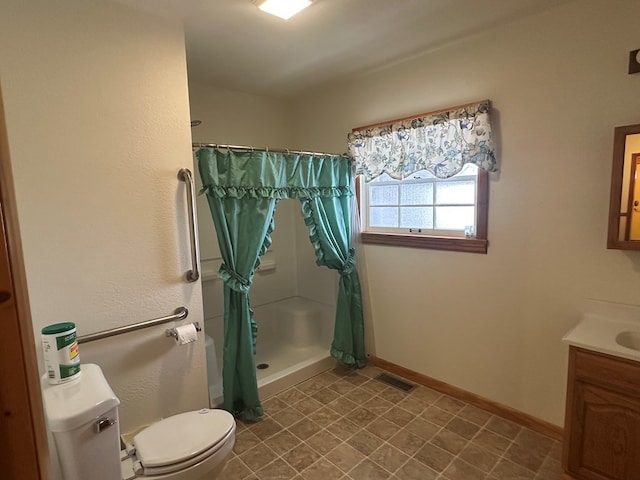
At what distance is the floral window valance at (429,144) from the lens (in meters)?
2.13

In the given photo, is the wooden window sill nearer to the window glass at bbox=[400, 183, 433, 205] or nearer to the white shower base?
the window glass at bbox=[400, 183, 433, 205]

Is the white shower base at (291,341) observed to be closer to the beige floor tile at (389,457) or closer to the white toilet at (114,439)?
the beige floor tile at (389,457)

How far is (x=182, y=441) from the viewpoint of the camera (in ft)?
4.99

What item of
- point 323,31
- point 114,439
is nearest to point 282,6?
point 323,31

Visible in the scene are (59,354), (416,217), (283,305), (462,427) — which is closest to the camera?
(59,354)

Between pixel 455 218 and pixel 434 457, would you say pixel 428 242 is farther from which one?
pixel 434 457

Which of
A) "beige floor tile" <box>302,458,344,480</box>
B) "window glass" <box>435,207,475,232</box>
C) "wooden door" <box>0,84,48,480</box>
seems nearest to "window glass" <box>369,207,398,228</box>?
"window glass" <box>435,207,475,232</box>

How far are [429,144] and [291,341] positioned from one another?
2.10 meters

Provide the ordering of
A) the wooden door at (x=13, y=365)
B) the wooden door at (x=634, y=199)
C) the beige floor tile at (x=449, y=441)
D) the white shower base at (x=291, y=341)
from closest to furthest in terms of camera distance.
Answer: the wooden door at (x=13, y=365), the wooden door at (x=634, y=199), the beige floor tile at (x=449, y=441), the white shower base at (x=291, y=341)

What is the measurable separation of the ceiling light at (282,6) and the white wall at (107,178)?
0.51m

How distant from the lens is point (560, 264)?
6.48 ft

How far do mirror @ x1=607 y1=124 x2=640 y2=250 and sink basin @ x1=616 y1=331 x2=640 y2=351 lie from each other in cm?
41

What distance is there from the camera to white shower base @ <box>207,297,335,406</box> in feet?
9.03

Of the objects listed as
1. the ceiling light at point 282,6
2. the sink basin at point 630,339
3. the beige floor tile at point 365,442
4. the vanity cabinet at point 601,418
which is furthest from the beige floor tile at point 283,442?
the ceiling light at point 282,6
